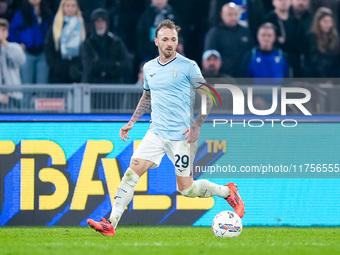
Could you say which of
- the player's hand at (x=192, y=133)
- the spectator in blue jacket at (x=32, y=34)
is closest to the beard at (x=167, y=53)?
the player's hand at (x=192, y=133)

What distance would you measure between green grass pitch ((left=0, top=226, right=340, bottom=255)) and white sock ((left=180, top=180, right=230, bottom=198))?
0.47 metres

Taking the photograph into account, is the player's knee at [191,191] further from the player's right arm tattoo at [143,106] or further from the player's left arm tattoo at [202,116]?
the player's right arm tattoo at [143,106]

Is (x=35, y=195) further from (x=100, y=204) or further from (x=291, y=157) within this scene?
(x=291, y=157)

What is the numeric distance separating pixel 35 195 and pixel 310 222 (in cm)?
358

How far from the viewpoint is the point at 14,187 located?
1027 centimetres

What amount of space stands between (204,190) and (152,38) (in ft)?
17.0

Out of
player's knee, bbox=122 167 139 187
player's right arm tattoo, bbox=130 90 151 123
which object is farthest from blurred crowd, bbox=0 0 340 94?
player's knee, bbox=122 167 139 187

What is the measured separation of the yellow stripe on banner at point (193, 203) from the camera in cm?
1032

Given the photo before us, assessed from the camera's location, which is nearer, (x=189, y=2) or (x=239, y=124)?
(x=239, y=124)

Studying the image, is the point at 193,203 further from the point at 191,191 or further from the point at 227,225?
the point at 227,225

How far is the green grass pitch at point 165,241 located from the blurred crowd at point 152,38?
3867 millimetres

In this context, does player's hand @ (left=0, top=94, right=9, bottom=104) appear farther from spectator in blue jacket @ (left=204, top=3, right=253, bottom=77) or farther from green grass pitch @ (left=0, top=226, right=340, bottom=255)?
spectator in blue jacket @ (left=204, top=3, right=253, bottom=77)

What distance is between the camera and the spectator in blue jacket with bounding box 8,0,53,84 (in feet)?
43.9

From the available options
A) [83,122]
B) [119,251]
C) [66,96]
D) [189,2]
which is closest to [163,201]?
[83,122]
